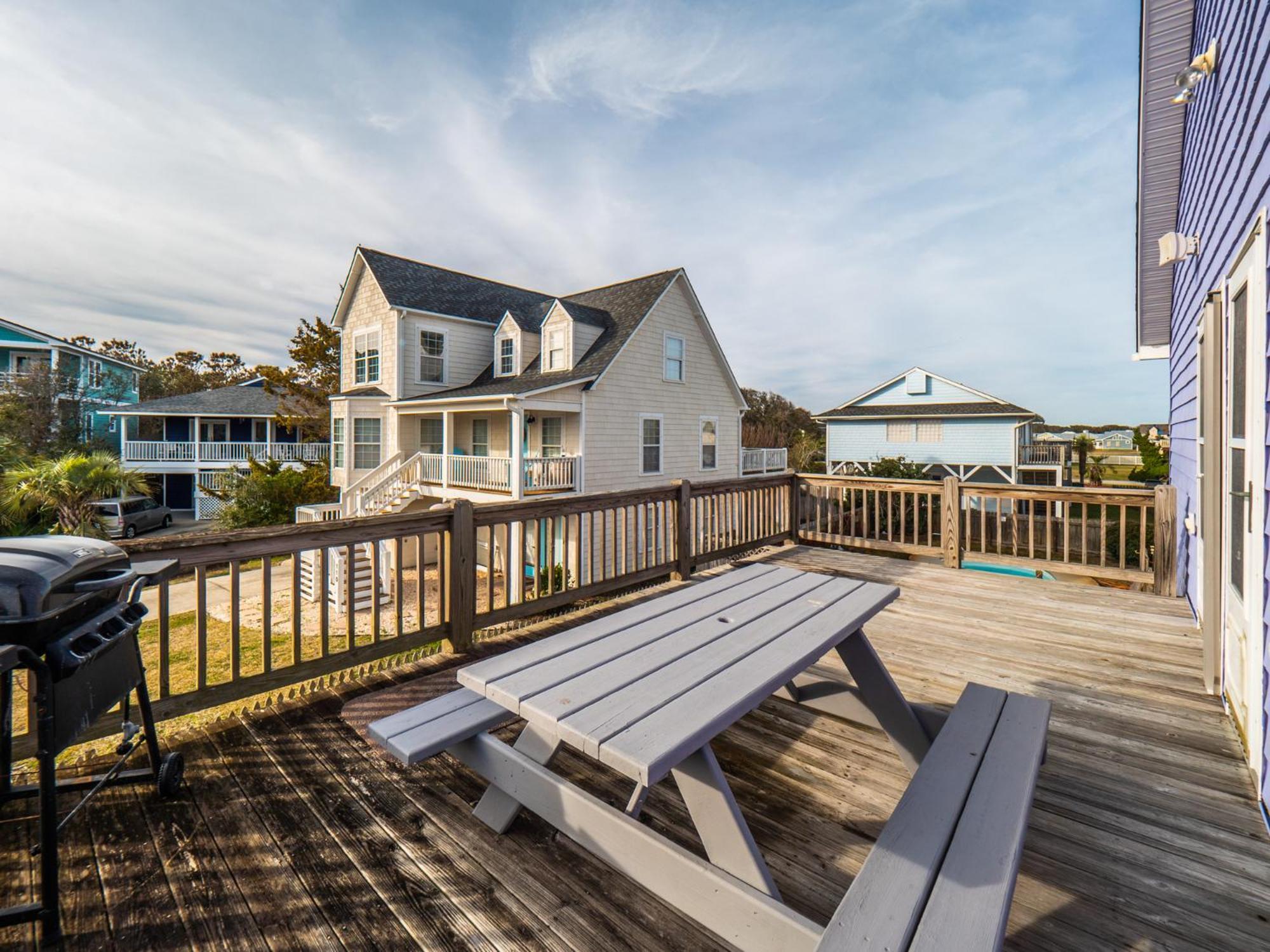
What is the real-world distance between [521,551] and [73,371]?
26.6 m

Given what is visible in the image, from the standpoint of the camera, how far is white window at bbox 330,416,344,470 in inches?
609

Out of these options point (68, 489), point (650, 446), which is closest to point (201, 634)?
point (650, 446)

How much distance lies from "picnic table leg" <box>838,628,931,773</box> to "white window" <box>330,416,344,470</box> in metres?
16.1

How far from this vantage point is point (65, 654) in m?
1.38

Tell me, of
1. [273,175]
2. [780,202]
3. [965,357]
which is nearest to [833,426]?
[965,357]

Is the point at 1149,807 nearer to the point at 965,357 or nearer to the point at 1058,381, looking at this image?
the point at 1058,381

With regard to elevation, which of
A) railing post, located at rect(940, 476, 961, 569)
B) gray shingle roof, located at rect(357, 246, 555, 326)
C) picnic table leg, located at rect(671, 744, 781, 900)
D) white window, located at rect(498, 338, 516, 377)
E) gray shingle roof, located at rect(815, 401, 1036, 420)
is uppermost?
gray shingle roof, located at rect(357, 246, 555, 326)

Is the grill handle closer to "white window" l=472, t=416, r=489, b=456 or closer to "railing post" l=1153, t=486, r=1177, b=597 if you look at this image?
"railing post" l=1153, t=486, r=1177, b=597

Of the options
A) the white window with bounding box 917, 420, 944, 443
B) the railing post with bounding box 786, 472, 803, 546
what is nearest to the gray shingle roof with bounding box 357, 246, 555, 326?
the railing post with bounding box 786, 472, 803, 546

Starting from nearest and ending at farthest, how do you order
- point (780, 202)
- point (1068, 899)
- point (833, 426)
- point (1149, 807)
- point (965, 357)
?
point (1068, 899), point (1149, 807), point (780, 202), point (833, 426), point (965, 357)

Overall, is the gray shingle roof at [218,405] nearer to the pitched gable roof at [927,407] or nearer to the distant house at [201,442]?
the distant house at [201,442]

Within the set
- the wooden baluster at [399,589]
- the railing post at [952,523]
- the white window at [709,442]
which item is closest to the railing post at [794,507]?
the railing post at [952,523]

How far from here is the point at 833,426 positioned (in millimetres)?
23719

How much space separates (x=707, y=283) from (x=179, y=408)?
70.7 ft
